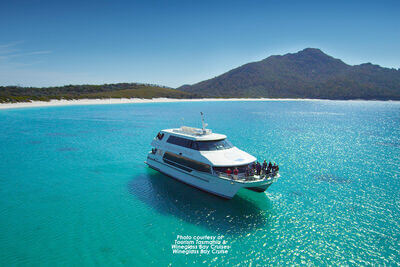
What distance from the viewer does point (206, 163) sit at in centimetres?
1898

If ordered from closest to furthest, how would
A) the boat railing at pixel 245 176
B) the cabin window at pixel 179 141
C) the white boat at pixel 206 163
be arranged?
the boat railing at pixel 245 176
the white boat at pixel 206 163
the cabin window at pixel 179 141

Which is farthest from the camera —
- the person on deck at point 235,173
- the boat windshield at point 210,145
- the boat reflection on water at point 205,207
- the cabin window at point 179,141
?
the cabin window at point 179,141

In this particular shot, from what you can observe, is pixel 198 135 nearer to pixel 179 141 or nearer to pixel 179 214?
pixel 179 141

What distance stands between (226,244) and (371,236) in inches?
399

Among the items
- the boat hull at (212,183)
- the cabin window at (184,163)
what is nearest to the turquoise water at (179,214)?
the boat hull at (212,183)

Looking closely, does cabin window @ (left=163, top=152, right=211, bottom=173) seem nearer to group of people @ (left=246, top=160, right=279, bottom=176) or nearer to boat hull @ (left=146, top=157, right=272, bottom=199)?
boat hull @ (left=146, top=157, right=272, bottom=199)

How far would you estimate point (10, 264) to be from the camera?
39.6ft

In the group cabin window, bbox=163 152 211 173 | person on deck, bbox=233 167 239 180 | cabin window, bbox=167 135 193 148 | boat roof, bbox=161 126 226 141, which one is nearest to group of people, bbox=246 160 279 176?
person on deck, bbox=233 167 239 180

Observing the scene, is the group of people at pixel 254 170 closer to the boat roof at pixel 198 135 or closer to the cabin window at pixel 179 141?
the boat roof at pixel 198 135

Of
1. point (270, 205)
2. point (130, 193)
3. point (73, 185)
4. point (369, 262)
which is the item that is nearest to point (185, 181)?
point (130, 193)

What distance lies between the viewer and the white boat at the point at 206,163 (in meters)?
18.0

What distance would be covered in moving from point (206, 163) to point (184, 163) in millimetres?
3250

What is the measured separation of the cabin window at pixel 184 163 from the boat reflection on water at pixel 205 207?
2390 millimetres

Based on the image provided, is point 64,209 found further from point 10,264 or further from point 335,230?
point 335,230
